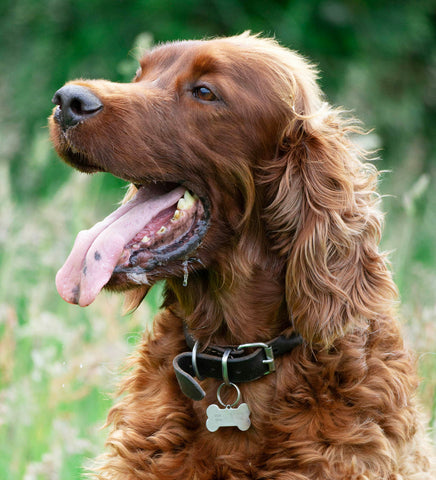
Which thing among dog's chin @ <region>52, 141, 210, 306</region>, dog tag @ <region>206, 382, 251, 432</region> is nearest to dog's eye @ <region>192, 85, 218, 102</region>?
dog's chin @ <region>52, 141, 210, 306</region>

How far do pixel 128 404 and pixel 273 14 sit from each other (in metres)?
5.22

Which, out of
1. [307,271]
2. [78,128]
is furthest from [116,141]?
[307,271]

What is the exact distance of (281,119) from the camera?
2.80 meters

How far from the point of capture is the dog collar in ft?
8.65

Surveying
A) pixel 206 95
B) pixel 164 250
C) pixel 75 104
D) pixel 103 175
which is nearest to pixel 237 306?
pixel 164 250

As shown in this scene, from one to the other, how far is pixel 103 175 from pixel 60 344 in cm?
185

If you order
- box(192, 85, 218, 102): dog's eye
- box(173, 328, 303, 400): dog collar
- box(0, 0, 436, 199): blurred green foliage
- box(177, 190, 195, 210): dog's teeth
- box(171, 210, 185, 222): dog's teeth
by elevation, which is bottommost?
box(0, 0, 436, 199): blurred green foliage

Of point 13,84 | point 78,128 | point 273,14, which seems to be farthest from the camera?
point 13,84

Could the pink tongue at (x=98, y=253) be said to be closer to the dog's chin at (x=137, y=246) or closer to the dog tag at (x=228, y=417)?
the dog's chin at (x=137, y=246)

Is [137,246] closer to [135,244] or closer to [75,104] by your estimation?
[135,244]

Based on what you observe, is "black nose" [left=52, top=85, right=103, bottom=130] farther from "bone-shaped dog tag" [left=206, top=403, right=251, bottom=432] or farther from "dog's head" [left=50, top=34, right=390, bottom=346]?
"bone-shaped dog tag" [left=206, top=403, right=251, bottom=432]

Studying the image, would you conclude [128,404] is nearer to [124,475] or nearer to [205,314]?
→ [124,475]

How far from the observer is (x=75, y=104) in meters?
2.58

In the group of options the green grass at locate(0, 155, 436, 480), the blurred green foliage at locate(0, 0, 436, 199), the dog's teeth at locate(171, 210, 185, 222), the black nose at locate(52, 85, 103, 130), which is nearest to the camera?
the black nose at locate(52, 85, 103, 130)
